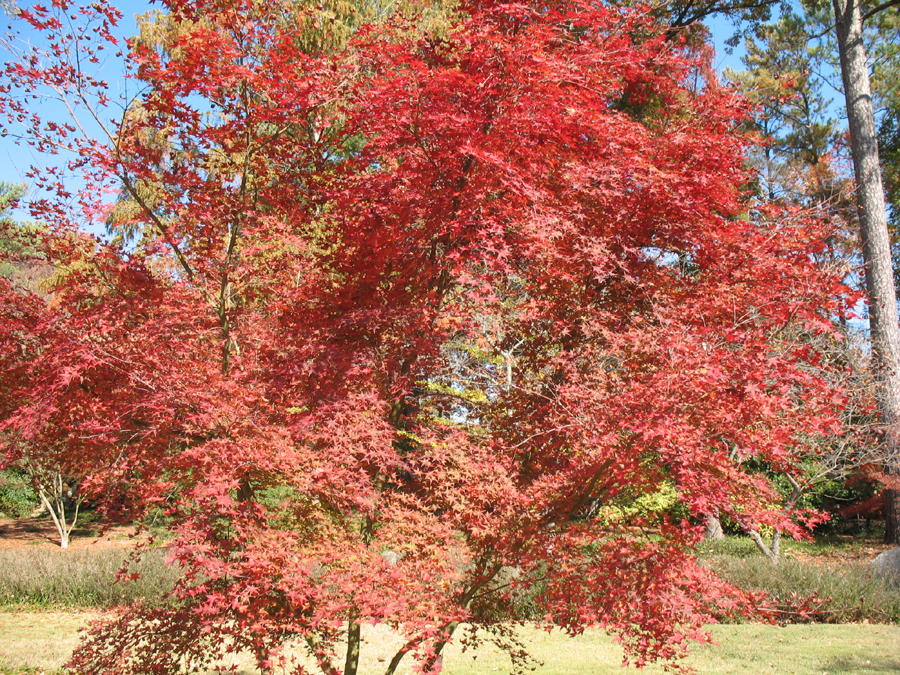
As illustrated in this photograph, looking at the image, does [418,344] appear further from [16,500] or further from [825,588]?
[16,500]

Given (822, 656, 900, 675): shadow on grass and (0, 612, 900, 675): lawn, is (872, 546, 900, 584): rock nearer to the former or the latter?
(0, 612, 900, 675): lawn

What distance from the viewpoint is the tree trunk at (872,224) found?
1127cm

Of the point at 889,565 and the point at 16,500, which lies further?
the point at 16,500

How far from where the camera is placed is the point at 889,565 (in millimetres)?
9398

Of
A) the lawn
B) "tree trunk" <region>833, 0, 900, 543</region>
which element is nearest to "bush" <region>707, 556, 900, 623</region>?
the lawn

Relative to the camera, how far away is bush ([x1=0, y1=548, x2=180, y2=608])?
9.48m

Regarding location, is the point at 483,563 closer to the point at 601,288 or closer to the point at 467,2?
the point at 601,288

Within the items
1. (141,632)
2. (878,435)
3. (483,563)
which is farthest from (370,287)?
(878,435)

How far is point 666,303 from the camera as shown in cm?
404

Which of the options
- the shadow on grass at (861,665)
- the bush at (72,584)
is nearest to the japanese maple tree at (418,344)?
the shadow on grass at (861,665)

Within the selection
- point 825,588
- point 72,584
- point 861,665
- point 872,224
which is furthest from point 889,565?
point 72,584

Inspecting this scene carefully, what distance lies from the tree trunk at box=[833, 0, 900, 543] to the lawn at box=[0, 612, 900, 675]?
16.9 ft

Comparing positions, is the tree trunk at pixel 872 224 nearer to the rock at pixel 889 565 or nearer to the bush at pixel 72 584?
the rock at pixel 889 565

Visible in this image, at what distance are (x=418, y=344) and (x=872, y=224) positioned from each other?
448 inches
